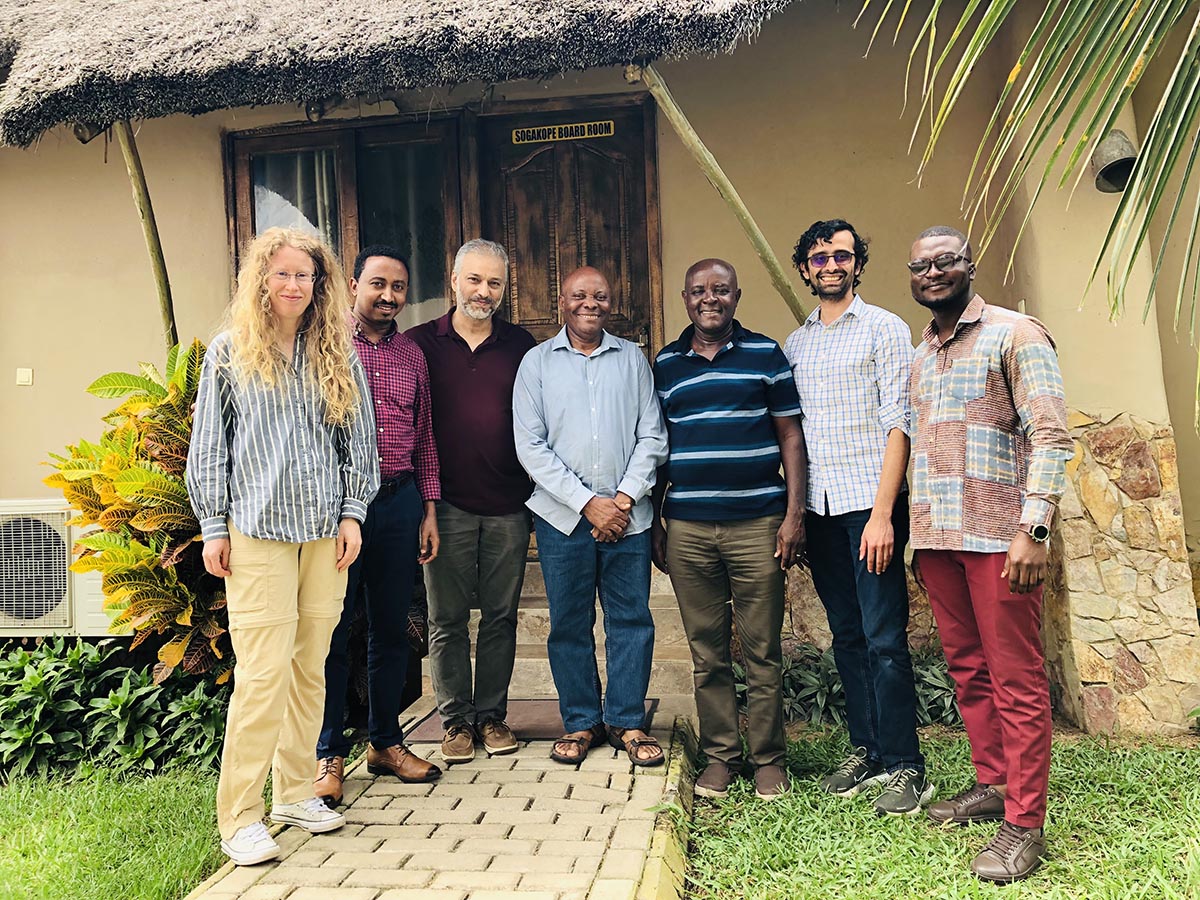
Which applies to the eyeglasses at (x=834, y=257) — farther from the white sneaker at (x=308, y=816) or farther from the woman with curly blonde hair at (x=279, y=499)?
the white sneaker at (x=308, y=816)

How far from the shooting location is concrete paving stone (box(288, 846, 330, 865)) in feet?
9.69

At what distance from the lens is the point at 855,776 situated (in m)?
3.60

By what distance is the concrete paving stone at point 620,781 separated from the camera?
3.48 m

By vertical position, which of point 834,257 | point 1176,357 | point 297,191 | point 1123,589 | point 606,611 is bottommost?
point 1123,589

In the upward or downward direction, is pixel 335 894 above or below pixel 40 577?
below

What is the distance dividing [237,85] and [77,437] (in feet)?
10.0

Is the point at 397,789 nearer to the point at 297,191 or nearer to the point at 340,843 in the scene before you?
the point at 340,843

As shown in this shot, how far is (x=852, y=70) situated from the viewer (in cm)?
575

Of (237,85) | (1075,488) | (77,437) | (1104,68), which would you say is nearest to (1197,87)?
(1104,68)

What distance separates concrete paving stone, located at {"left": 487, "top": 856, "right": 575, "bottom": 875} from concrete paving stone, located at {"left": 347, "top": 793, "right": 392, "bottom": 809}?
26.4 inches

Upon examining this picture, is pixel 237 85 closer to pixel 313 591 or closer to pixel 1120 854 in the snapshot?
pixel 313 591

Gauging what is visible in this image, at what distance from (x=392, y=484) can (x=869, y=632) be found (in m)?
1.91

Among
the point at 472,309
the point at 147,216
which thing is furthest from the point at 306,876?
the point at 147,216

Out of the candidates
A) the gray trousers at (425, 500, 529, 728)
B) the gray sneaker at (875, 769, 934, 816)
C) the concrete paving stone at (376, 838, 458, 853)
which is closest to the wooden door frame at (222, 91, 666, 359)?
the gray trousers at (425, 500, 529, 728)
